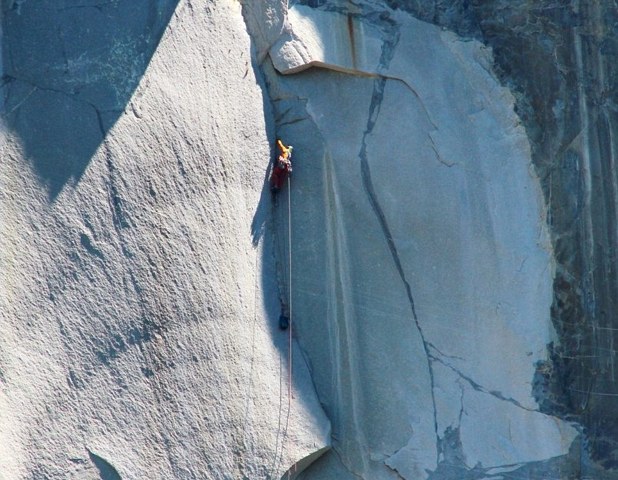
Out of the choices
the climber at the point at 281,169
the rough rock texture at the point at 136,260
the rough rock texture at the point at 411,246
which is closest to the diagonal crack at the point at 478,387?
the rough rock texture at the point at 411,246

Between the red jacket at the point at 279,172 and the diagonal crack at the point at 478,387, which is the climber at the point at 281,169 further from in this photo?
the diagonal crack at the point at 478,387

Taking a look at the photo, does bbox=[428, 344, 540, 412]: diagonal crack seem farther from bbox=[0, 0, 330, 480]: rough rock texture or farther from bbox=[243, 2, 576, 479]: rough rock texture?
bbox=[0, 0, 330, 480]: rough rock texture

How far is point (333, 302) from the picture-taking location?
4918 mm

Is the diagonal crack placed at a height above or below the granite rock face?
below

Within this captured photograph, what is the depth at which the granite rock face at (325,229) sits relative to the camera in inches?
173

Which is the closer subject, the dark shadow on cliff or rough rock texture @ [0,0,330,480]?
rough rock texture @ [0,0,330,480]

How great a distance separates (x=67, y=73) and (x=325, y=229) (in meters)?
1.29

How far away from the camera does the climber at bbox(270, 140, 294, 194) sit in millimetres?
4949

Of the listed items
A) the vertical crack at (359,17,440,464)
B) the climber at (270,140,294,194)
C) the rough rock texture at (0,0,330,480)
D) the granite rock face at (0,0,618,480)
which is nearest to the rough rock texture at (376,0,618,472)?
the granite rock face at (0,0,618,480)

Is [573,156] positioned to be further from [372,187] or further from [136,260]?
[136,260]

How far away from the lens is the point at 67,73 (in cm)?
450

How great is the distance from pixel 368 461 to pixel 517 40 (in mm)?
1952

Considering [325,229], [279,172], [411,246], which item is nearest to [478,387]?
[411,246]

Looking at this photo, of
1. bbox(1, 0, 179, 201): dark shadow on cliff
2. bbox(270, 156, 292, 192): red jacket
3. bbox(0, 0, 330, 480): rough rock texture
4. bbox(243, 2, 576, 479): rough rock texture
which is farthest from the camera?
bbox(270, 156, 292, 192): red jacket
